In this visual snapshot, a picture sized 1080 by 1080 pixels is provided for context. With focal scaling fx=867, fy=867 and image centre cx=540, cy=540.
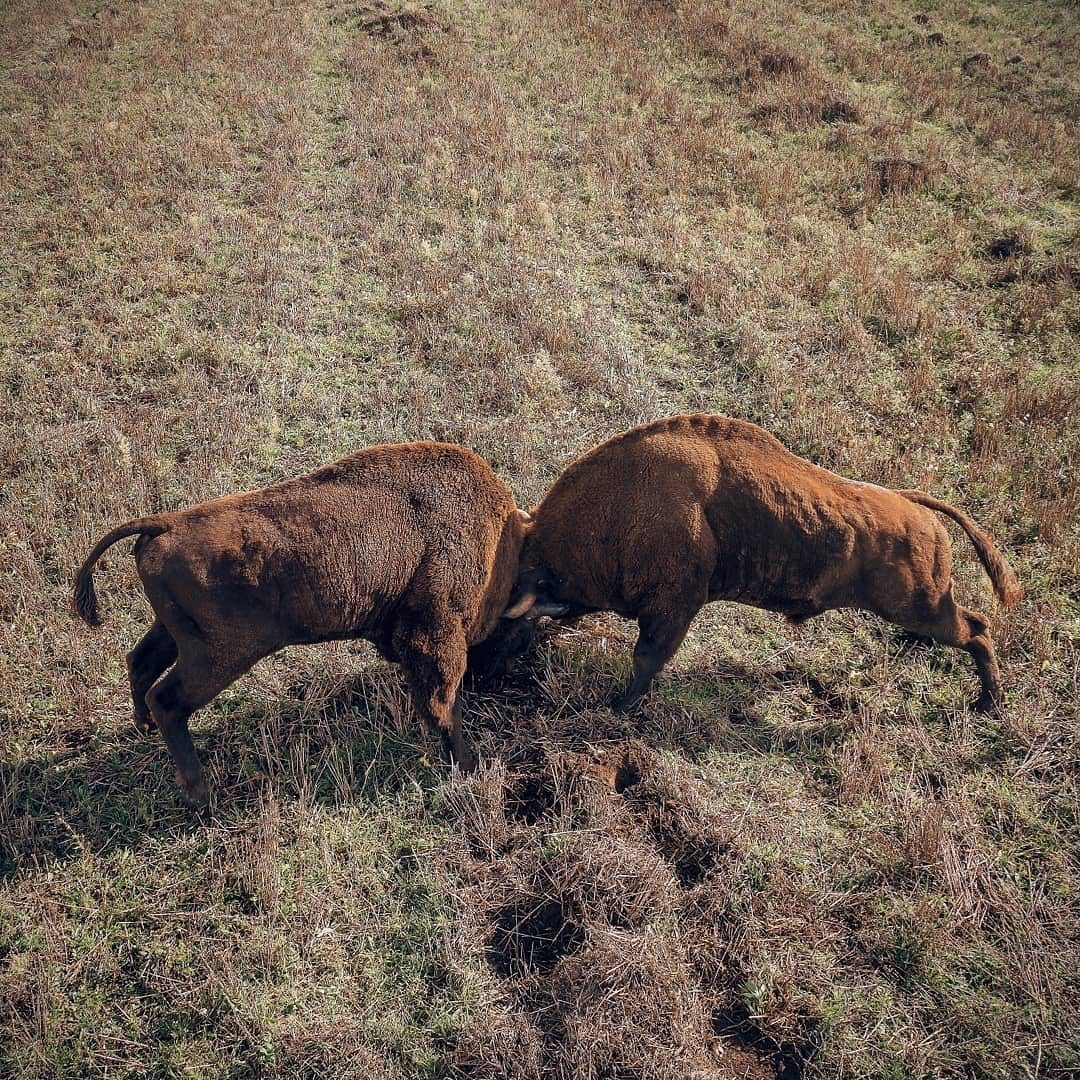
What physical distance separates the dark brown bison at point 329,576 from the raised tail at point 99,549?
0.01 metres

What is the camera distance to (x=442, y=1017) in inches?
177

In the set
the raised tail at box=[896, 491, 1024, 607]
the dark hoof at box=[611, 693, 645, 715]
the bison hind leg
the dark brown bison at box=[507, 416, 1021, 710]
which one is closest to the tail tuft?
the dark brown bison at box=[507, 416, 1021, 710]

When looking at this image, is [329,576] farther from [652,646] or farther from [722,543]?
[722,543]

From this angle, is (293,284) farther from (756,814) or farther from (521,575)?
(756,814)

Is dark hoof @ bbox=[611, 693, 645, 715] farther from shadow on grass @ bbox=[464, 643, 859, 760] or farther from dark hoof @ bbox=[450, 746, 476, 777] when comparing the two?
dark hoof @ bbox=[450, 746, 476, 777]

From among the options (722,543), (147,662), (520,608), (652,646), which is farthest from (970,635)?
(147,662)

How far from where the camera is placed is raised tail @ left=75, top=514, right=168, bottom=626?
5055 millimetres

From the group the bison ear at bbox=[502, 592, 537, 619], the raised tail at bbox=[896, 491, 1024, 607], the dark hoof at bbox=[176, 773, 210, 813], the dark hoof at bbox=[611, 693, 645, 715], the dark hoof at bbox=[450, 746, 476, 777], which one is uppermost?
the raised tail at bbox=[896, 491, 1024, 607]

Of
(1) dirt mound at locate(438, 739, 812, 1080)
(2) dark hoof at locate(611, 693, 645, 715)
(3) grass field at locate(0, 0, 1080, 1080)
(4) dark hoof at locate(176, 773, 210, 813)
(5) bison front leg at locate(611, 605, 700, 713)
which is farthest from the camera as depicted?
(2) dark hoof at locate(611, 693, 645, 715)

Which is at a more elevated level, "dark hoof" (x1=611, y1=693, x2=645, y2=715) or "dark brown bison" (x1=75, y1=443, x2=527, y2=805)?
"dark brown bison" (x1=75, y1=443, x2=527, y2=805)

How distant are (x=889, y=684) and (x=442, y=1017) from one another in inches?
155

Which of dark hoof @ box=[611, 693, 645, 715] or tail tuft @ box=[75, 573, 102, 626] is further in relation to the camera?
dark hoof @ box=[611, 693, 645, 715]

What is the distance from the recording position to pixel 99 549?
16.8 ft

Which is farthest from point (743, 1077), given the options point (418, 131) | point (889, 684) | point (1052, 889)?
point (418, 131)
